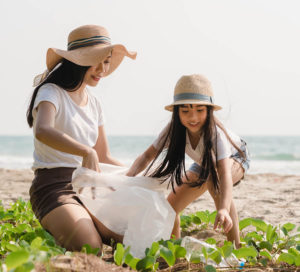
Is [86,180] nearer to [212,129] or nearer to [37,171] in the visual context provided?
[37,171]

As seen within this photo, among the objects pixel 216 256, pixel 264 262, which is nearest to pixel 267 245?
pixel 264 262

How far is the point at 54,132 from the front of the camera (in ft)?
8.39

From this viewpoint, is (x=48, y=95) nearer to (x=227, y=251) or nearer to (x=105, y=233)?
(x=105, y=233)

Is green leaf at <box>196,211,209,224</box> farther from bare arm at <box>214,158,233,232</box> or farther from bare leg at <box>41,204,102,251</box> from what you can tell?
bare leg at <box>41,204,102,251</box>

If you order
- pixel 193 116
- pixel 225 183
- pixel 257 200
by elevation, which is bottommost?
pixel 257 200

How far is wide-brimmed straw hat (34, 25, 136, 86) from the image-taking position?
9.32ft

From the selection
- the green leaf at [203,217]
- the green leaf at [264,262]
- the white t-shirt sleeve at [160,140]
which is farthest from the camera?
the green leaf at [203,217]

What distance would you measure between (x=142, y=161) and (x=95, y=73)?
71cm

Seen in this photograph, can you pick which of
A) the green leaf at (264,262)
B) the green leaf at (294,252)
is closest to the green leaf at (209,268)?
the green leaf at (264,262)

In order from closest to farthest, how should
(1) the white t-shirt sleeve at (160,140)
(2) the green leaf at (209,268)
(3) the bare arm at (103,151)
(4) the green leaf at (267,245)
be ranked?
(2) the green leaf at (209,268), (4) the green leaf at (267,245), (1) the white t-shirt sleeve at (160,140), (3) the bare arm at (103,151)

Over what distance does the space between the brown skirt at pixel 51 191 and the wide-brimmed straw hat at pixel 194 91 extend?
915 millimetres

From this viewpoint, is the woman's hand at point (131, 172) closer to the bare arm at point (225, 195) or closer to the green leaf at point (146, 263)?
the bare arm at point (225, 195)

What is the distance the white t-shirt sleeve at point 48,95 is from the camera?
2.78 m

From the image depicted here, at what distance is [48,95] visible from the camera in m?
2.80
